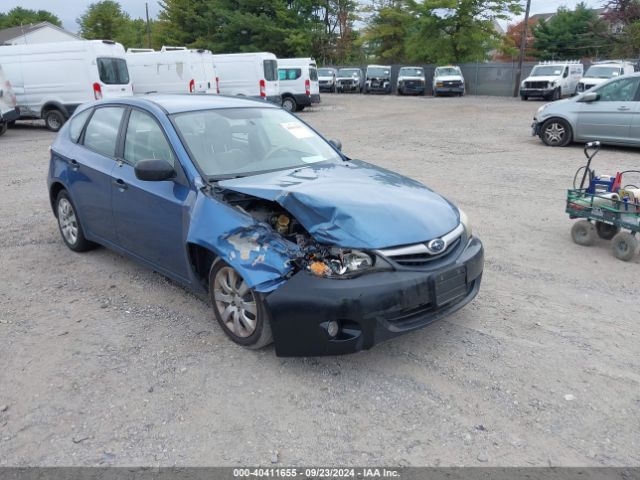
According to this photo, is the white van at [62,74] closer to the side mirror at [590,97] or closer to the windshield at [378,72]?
the side mirror at [590,97]

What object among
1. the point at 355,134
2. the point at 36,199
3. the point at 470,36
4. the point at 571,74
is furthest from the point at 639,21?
the point at 36,199

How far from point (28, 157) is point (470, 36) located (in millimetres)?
34669

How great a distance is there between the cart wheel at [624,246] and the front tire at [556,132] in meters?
7.54

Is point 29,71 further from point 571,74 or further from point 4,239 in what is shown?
point 571,74

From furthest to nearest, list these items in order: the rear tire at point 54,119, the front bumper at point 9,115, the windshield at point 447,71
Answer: the windshield at point 447,71 → the rear tire at point 54,119 → the front bumper at point 9,115

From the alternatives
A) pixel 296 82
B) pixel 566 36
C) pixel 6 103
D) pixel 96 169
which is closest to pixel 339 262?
pixel 96 169

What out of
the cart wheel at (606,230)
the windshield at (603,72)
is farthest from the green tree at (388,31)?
the cart wheel at (606,230)

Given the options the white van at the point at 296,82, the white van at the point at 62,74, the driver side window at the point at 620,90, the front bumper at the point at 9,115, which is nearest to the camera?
the driver side window at the point at 620,90

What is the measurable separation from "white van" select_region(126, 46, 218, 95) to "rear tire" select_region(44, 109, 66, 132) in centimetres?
299

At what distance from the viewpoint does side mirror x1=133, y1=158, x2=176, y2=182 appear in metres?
3.83

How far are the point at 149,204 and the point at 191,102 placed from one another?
1027mm

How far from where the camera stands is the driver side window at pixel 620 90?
10.8 m

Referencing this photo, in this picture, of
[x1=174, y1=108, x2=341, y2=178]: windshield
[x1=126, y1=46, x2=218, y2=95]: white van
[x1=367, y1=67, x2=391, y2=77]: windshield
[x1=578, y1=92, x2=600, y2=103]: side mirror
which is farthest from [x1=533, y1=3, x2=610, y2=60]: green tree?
[x1=174, y1=108, x2=341, y2=178]: windshield

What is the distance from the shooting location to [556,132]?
481 inches
